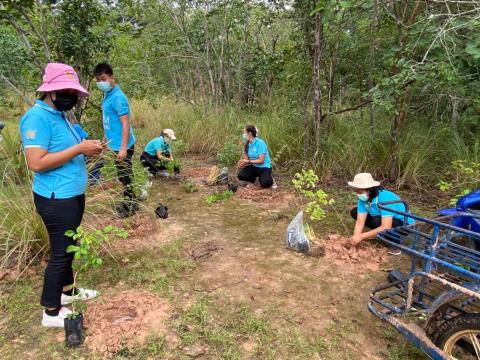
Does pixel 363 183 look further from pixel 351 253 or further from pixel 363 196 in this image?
pixel 351 253

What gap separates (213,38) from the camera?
29.7ft

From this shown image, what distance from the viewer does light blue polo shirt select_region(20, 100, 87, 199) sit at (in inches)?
84.1

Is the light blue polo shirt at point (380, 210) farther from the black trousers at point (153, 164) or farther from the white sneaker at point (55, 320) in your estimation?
the black trousers at point (153, 164)

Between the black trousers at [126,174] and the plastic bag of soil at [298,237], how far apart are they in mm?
1839

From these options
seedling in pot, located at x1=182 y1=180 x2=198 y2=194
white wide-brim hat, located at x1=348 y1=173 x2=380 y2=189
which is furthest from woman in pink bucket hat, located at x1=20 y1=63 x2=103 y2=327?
seedling in pot, located at x1=182 y1=180 x2=198 y2=194

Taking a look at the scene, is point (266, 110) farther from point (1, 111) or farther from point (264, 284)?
point (1, 111)

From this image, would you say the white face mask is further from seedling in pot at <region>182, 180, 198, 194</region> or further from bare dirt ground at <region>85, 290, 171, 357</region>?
seedling in pot at <region>182, 180, 198, 194</region>

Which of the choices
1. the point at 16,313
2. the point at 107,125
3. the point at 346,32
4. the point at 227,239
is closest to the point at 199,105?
the point at 346,32

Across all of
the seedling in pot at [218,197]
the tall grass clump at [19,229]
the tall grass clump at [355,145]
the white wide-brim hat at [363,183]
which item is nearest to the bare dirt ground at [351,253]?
the white wide-brim hat at [363,183]

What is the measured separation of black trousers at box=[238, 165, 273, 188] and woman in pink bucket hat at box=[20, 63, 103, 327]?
3.57m

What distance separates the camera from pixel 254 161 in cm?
579

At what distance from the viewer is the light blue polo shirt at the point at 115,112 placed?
3.98m

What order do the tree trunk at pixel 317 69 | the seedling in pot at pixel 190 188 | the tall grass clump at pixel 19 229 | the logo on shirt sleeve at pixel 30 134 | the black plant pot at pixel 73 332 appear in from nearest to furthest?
1. the logo on shirt sleeve at pixel 30 134
2. the black plant pot at pixel 73 332
3. the tall grass clump at pixel 19 229
4. the tree trunk at pixel 317 69
5. the seedling in pot at pixel 190 188

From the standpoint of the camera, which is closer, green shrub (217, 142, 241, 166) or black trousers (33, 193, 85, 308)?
black trousers (33, 193, 85, 308)
